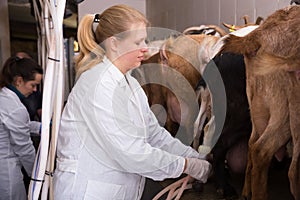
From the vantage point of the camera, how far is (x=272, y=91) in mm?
1095

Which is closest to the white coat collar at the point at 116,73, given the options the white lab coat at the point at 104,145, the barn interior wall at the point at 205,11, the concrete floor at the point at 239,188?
the white lab coat at the point at 104,145

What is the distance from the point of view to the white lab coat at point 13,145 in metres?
1.60

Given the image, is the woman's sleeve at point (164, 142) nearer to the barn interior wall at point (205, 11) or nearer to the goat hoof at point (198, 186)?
the goat hoof at point (198, 186)

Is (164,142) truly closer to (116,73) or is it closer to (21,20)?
(116,73)

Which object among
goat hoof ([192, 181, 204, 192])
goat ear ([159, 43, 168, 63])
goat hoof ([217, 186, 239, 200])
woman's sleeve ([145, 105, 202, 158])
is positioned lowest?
goat hoof ([217, 186, 239, 200])

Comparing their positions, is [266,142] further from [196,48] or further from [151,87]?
[151,87]

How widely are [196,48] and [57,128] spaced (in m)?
0.78

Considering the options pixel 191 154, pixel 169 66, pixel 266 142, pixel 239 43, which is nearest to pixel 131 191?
pixel 191 154

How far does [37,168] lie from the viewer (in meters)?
0.99

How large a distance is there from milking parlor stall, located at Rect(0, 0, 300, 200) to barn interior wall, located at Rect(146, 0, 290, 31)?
0.06 feet

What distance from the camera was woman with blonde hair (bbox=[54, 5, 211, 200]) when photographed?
3.15 ft

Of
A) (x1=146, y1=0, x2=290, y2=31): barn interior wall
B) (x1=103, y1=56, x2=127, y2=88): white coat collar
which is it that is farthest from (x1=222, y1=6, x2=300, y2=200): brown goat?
(x1=146, y1=0, x2=290, y2=31): barn interior wall

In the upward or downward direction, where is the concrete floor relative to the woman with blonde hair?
downward

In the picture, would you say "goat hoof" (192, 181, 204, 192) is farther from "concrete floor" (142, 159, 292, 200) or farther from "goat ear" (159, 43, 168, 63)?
"goat ear" (159, 43, 168, 63)
